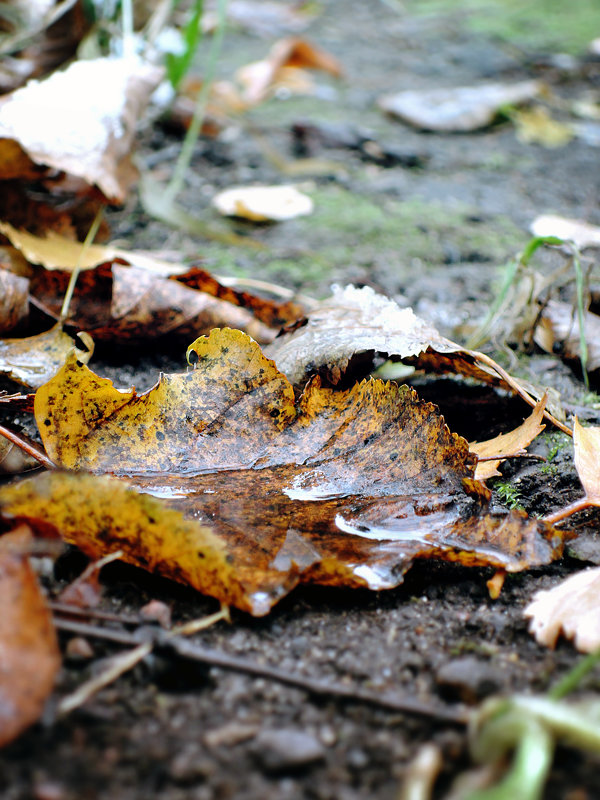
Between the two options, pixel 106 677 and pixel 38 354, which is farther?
pixel 38 354

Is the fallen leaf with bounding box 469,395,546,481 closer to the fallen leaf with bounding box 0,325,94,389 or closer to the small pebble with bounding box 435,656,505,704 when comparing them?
the small pebble with bounding box 435,656,505,704

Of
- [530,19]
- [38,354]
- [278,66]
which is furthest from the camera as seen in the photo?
[530,19]

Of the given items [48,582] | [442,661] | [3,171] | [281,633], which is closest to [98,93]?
[3,171]

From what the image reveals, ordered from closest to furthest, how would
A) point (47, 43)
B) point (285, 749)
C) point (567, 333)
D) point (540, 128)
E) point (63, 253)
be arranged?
point (285, 749), point (567, 333), point (63, 253), point (47, 43), point (540, 128)

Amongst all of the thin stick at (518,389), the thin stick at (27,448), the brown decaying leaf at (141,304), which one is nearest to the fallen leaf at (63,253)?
the brown decaying leaf at (141,304)

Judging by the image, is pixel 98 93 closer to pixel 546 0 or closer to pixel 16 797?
pixel 16 797

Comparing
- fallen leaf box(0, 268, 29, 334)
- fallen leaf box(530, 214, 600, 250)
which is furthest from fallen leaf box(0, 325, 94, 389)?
fallen leaf box(530, 214, 600, 250)

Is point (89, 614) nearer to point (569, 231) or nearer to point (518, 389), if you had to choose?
point (518, 389)

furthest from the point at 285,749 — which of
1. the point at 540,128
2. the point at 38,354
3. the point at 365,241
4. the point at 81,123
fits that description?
the point at 540,128
